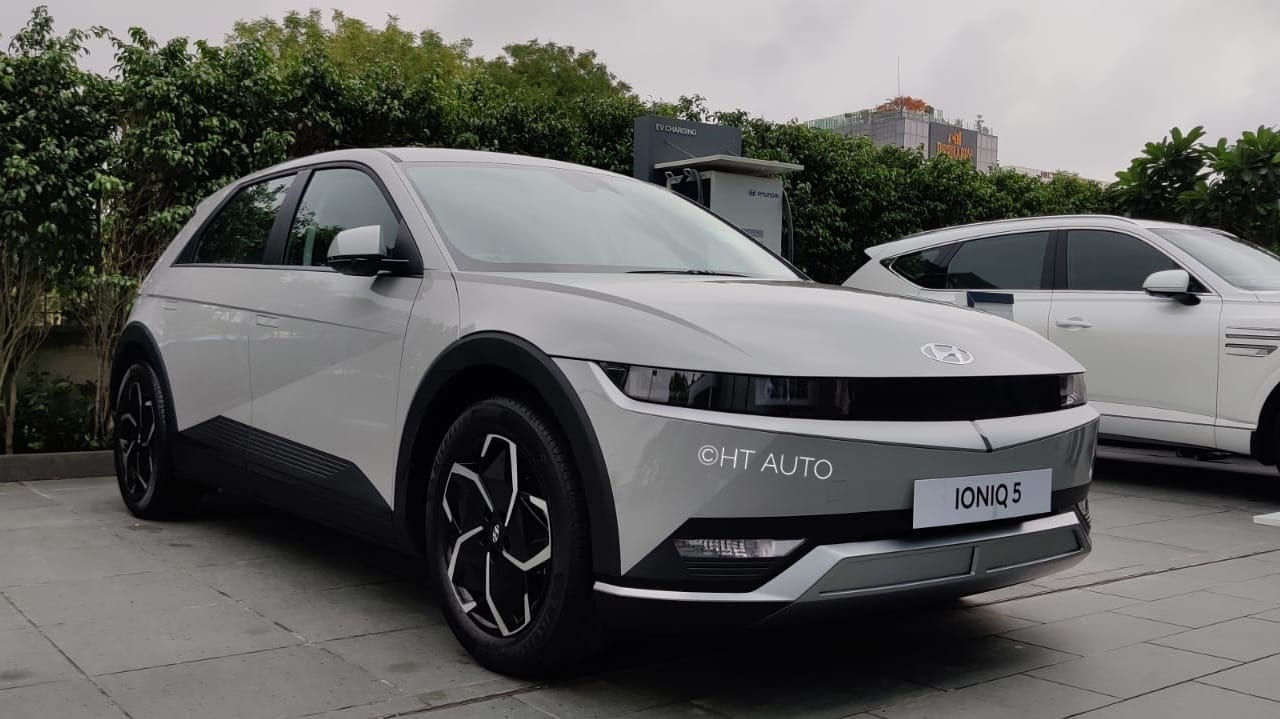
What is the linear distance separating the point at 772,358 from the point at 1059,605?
2118 mm

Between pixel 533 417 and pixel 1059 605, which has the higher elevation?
pixel 533 417

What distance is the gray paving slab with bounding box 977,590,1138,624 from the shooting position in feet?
14.0

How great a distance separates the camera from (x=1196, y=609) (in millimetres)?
4395

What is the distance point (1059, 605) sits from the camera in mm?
4414

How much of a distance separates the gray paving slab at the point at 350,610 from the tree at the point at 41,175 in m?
4.01

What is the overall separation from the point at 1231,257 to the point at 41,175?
742cm

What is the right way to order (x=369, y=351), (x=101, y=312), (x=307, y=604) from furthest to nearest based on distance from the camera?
(x=101, y=312) → (x=307, y=604) → (x=369, y=351)

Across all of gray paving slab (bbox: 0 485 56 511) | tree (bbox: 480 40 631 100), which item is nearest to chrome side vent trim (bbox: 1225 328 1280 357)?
gray paving slab (bbox: 0 485 56 511)

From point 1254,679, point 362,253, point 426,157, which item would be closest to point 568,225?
point 426,157

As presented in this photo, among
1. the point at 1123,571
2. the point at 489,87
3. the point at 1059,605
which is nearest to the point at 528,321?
the point at 1059,605

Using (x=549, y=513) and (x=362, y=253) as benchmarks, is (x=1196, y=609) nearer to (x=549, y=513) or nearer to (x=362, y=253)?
(x=549, y=513)

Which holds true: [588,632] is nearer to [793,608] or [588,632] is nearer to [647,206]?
[793,608]

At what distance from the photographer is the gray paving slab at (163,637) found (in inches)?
138

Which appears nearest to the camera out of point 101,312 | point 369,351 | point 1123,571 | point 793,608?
point 793,608
